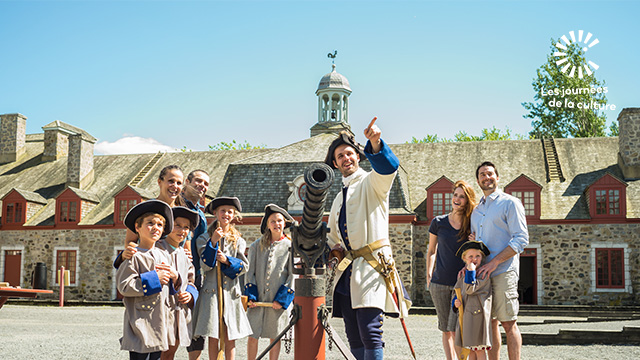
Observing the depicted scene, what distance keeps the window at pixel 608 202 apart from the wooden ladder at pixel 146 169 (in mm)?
17007

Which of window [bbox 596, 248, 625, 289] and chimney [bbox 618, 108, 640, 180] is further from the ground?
chimney [bbox 618, 108, 640, 180]

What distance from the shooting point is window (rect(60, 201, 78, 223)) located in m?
23.0

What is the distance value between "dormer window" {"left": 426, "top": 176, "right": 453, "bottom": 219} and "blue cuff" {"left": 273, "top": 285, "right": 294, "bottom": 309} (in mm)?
14830

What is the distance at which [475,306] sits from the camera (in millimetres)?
4934

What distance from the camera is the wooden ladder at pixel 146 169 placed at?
2487cm

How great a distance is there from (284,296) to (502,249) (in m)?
2.03

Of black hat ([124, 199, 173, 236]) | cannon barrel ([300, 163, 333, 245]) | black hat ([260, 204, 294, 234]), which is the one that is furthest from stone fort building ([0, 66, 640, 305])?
cannon barrel ([300, 163, 333, 245])

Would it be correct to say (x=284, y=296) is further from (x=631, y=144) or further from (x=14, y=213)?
(x=14, y=213)

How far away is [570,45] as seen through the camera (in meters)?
34.8

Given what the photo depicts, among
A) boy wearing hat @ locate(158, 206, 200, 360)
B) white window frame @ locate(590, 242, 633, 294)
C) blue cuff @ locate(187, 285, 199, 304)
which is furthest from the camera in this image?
white window frame @ locate(590, 242, 633, 294)

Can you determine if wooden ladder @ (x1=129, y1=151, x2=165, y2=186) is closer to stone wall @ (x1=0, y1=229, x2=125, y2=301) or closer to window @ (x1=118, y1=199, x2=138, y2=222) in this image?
window @ (x1=118, y1=199, x2=138, y2=222)

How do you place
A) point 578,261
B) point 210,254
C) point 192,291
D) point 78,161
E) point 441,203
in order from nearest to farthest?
point 192,291
point 210,254
point 578,261
point 441,203
point 78,161

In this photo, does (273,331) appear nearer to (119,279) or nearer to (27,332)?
(119,279)

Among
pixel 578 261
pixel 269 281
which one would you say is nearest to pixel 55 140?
pixel 578 261
